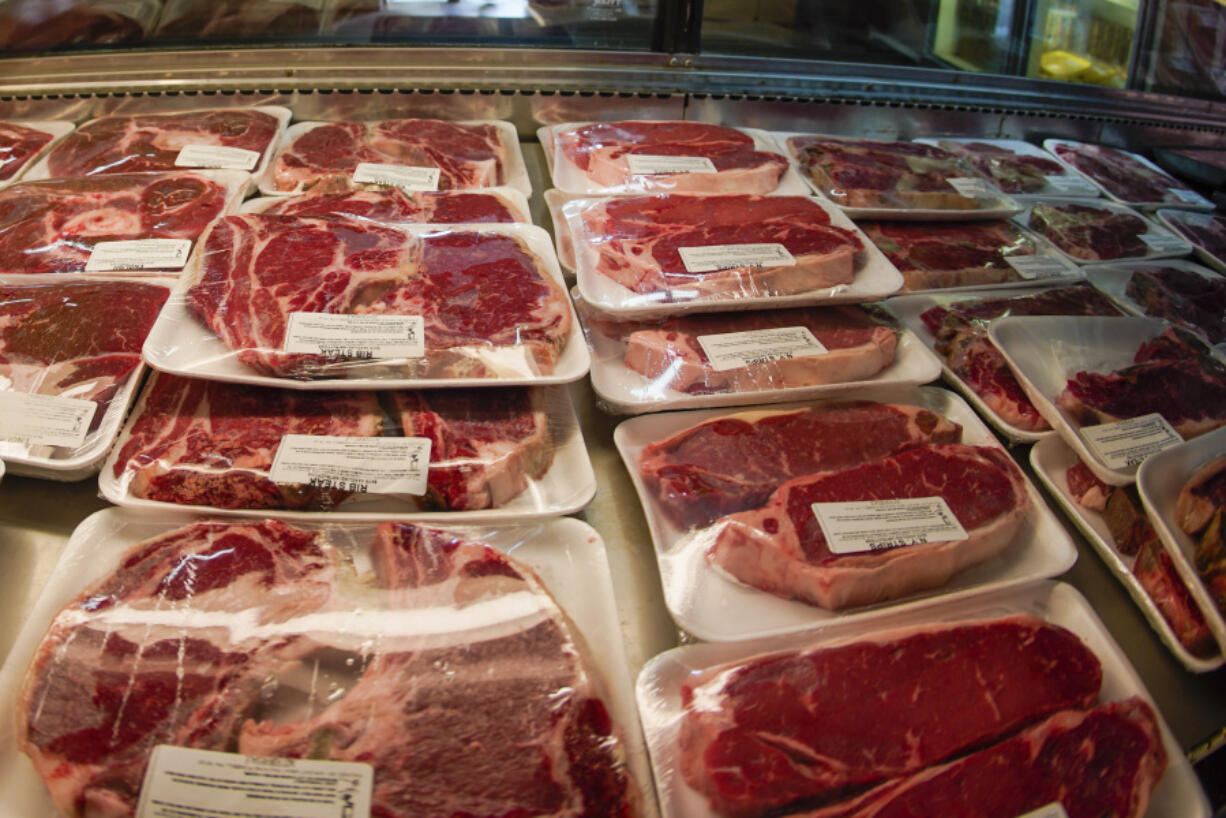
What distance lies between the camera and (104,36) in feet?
8.59

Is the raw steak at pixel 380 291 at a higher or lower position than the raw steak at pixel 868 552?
higher

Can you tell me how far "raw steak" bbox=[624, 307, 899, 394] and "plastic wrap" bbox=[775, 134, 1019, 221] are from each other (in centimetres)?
71

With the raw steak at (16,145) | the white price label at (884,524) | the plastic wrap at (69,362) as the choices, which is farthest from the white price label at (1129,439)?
the raw steak at (16,145)

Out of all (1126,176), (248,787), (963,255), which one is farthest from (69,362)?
(1126,176)

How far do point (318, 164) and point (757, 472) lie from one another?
1726 millimetres

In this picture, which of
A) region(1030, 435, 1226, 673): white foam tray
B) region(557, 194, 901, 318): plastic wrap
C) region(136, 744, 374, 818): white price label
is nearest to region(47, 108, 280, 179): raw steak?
region(557, 194, 901, 318): plastic wrap

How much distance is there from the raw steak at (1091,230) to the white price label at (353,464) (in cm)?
252

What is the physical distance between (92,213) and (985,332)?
2613mm

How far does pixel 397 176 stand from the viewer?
2449mm

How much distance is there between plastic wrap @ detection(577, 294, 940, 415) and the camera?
6.52ft

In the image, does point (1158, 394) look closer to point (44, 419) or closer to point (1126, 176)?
point (1126, 176)

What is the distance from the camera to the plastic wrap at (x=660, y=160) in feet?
8.53

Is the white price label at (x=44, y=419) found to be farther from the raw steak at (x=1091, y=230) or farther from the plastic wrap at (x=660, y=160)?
the raw steak at (x=1091, y=230)

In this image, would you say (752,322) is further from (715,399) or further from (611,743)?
(611,743)
